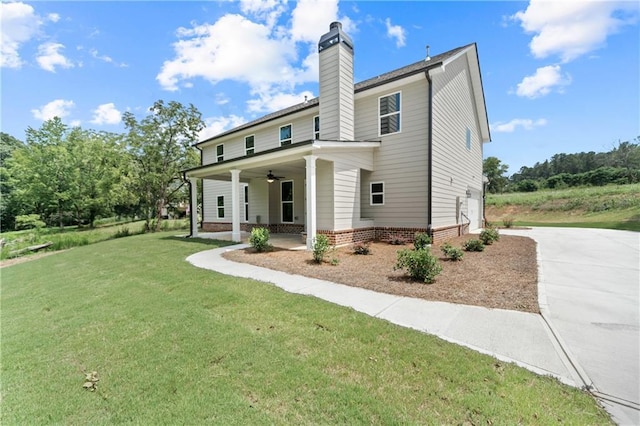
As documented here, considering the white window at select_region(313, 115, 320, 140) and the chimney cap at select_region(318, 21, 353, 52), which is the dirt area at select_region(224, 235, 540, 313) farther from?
the chimney cap at select_region(318, 21, 353, 52)

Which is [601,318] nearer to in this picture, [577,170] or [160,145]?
[160,145]

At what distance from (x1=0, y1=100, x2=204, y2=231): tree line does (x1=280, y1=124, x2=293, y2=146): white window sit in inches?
380

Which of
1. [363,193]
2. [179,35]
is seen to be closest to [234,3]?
[179,35]

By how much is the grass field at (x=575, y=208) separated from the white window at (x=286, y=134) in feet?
56.9

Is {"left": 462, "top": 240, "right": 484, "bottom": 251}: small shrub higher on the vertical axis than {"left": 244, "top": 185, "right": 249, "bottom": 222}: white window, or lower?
lower

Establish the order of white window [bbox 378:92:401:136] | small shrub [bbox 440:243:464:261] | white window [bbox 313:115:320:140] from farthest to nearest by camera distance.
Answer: white window [bbox 313:115:320:140] → white window [bbox 378:92:401:136] → small shrub [bbox 440:243:464:261]

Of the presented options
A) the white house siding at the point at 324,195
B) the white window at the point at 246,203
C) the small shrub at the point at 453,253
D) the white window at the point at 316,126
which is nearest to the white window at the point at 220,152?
the white window at the point at 246,203

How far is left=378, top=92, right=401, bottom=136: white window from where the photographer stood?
1036 cm

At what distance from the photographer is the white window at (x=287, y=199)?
13.7 meters

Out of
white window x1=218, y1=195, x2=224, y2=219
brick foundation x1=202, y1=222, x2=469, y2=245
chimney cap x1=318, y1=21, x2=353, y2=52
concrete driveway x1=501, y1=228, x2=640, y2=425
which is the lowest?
concrete driveway x1=501, y1=228, x2=640, y2=425

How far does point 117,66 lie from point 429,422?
16733mm

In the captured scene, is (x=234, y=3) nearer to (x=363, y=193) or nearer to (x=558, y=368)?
(x=363, y=193)

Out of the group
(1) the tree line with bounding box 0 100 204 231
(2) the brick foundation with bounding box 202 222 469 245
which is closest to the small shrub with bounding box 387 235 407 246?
(2) the brick foundation with bounding box 202 222 469 245

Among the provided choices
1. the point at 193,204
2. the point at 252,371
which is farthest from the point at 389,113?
the point at 252,371
